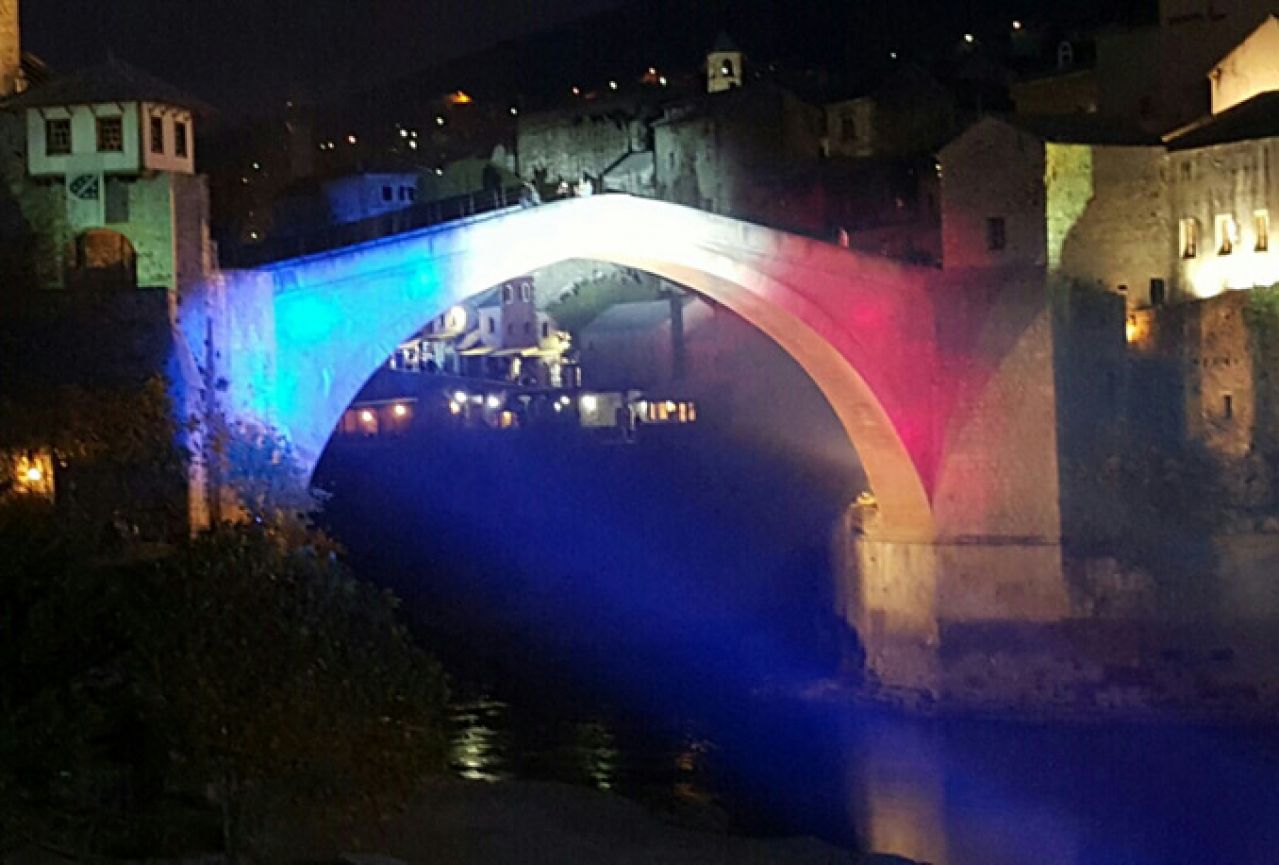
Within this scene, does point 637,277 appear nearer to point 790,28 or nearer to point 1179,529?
point 1179,529

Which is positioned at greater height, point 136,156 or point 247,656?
point 136,156

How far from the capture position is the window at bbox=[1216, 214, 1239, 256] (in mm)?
26891

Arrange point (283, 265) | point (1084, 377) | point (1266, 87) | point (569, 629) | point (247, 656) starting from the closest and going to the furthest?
point (247, 656), point (283, 265), point (1084, 377), point (1266, 87), point (569, 629)

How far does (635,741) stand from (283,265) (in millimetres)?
9009

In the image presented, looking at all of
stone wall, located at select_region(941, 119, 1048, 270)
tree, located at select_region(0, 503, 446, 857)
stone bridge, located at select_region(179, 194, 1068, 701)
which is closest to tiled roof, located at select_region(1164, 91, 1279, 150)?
stone wall, located at select_region(941, 119, 1048, 270)

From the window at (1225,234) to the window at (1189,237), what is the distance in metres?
0.31

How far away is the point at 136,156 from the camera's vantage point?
17844mm

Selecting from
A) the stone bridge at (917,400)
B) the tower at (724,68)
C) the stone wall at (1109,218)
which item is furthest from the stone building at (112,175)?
the tower at (724,68)

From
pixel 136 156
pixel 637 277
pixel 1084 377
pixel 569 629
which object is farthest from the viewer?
pixel 637 277

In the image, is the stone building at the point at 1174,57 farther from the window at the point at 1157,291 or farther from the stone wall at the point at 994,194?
the stone wall at the point at 994,194

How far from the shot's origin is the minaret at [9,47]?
22778 mm

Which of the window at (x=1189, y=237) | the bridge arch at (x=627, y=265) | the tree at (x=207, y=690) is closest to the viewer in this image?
the tree at (x=207, y=690)

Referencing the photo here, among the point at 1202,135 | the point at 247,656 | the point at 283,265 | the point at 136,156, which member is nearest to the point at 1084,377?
the point at 1202,135

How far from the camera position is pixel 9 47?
75.7 feet
